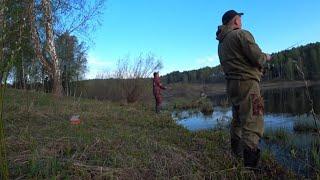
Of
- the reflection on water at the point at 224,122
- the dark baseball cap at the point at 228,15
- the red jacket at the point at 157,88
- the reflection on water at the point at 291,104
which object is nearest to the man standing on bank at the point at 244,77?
the dark baseball cap at the point at 228,15

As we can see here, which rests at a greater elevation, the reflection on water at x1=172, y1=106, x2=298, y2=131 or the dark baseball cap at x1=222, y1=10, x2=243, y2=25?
the dark baseball cap at x1=222, y1=10, x2=243, y2=25

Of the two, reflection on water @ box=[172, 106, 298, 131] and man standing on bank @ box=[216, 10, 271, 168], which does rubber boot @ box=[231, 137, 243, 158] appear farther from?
reflection on water @ box=[172, 106, 298, 131]

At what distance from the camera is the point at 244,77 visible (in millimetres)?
6676

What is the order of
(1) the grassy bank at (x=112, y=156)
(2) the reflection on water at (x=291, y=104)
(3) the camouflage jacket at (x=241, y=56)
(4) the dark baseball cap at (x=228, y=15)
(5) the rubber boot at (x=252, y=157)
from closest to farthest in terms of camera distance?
(1) the grassy bank at (x=112, y=156)
(5) the rubber boot at (x=252, y=157)
(3) the camouflage jacket at (x=241, y=56)
(4) the dark baseball cap at (x=228, y=15)
(2) the reflection on water at (x=291, y=104)

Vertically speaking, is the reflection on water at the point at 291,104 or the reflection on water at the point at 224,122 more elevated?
the reflection on water at the point at 291,104

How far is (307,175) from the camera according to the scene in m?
6.93

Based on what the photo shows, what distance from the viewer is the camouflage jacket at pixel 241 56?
6562 millimetres

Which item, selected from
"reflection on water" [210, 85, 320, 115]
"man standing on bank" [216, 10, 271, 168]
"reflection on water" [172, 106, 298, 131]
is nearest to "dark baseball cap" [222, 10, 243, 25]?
"man standing on bank" [216, 10, 271, 168]

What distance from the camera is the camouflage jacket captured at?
656 cm

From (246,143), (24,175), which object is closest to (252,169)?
(246,143)

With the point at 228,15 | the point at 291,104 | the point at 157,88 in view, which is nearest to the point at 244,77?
the point at 228,15

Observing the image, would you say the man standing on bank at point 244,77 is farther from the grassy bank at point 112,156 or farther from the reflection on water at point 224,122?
the reflection on water at point 224,122

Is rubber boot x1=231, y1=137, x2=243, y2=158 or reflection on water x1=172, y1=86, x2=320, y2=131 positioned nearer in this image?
rubber boot x1=231, y1=137, x2=243, y2=158

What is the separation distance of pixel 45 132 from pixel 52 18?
15309mm
